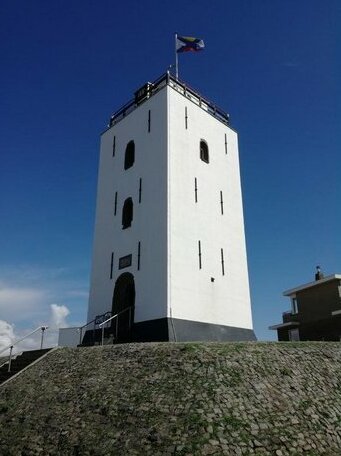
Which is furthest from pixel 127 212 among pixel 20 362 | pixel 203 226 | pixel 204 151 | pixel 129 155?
pixel 20 362

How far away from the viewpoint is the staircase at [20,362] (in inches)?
548

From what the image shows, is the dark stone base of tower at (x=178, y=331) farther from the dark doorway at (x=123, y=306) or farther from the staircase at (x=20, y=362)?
the staircase at (x=20, y=362)

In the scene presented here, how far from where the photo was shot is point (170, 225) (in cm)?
1741

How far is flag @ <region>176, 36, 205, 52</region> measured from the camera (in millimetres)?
22081

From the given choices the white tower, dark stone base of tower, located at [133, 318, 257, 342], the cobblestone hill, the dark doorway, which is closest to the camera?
the cobblestone hill

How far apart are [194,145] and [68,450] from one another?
49.3ft

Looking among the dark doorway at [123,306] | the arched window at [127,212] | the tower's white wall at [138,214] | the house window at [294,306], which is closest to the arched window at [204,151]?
the tower's white wall at [138,214]

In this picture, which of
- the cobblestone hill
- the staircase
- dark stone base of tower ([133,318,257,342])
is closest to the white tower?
dark stone base of tower ([133,318,257,342])

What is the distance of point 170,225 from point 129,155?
6.09 metres

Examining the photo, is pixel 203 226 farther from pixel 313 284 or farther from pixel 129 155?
pixel 313 284

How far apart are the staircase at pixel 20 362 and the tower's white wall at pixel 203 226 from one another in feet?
17.2

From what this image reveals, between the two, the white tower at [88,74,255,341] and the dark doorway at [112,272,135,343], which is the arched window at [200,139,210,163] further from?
the dark doorway at [112,272,135,343]

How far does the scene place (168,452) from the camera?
7.84 meters

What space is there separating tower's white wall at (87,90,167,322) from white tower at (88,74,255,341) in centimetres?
5
